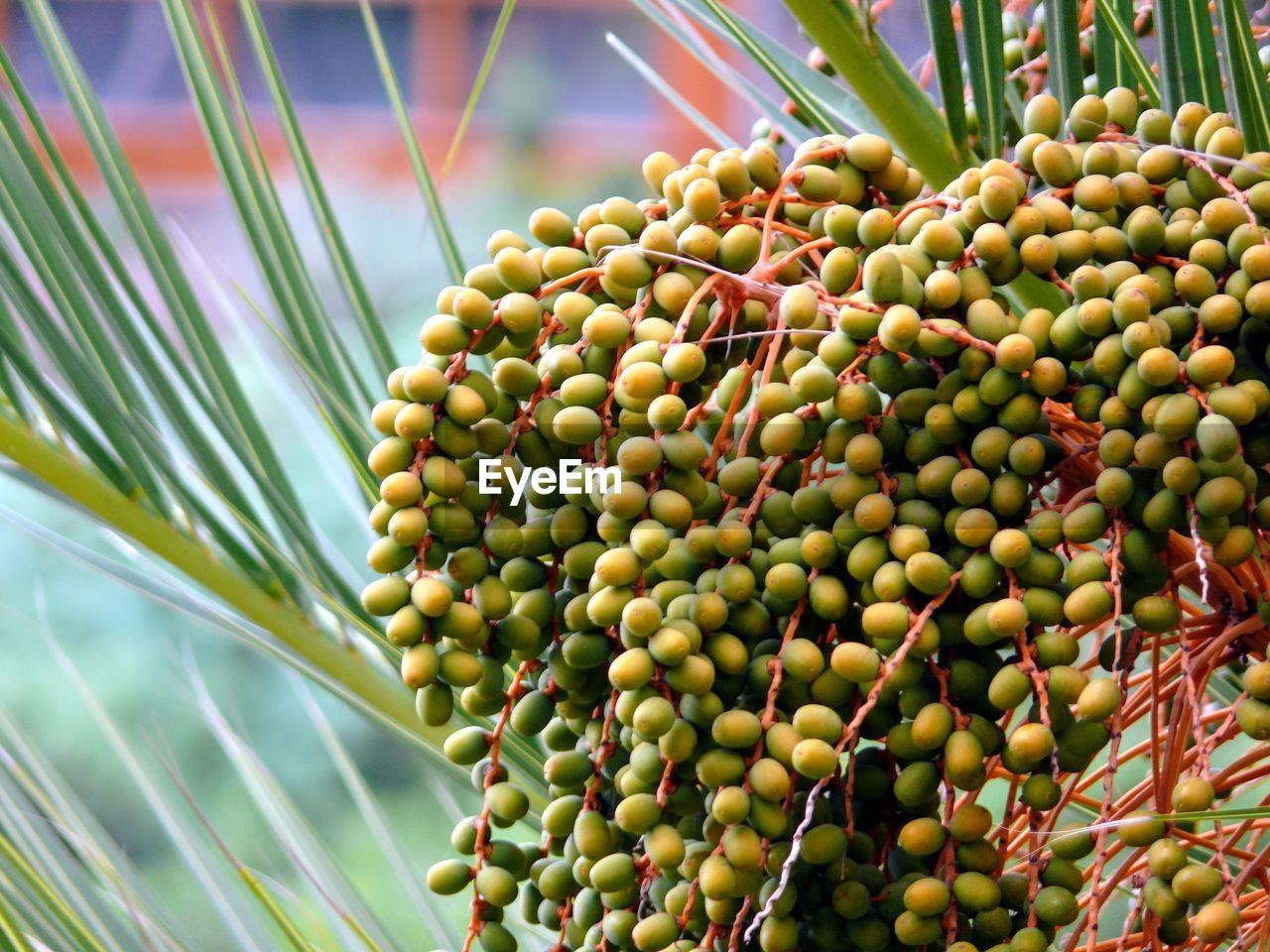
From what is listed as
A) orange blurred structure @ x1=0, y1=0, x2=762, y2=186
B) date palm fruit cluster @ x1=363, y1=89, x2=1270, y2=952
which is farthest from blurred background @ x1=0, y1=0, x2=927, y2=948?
date palm fruit cluster @ x1=363, y1=89, x2=1270, y2=952

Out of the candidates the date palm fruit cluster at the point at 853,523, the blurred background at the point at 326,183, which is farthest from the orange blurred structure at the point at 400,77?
the date palm fruit cluster at the point at 853,523

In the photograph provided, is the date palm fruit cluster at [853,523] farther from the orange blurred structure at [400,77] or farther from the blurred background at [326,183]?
the orange blurred structure at [400,77]

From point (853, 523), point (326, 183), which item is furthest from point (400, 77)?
point (853, 523)

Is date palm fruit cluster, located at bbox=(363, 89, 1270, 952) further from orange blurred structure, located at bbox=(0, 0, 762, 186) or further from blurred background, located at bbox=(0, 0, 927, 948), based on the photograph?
orange blurred structure, located at bbox=(0, 0, 762, 186)

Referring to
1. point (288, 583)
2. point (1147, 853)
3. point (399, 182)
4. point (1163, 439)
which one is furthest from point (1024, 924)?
point (399, 182)

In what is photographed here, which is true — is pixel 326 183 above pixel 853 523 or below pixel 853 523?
above

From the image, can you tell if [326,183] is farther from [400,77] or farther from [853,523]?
[853,523]
